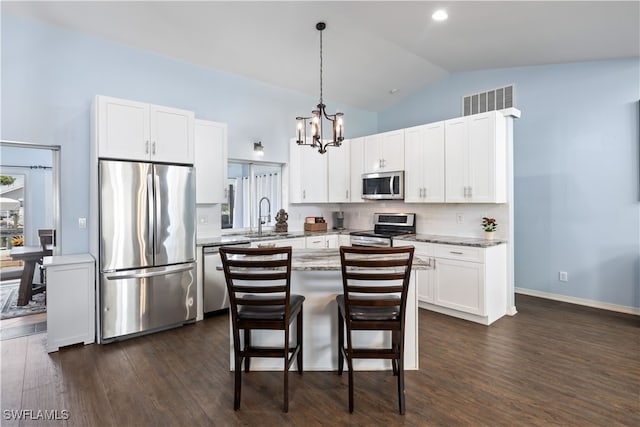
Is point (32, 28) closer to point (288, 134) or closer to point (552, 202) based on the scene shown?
point (288, 134)

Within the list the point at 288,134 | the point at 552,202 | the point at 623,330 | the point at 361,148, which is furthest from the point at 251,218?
the point at 623,330

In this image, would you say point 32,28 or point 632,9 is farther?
point 32,28

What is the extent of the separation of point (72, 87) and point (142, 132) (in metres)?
1.00

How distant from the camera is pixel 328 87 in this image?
573 centimetres

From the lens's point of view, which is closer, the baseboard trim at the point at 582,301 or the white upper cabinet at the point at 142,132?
Result: the white upper cabinet at the point at 142,132

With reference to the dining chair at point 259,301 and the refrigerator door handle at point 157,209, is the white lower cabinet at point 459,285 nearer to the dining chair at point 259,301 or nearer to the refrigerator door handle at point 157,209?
the dining chair at point 259,301

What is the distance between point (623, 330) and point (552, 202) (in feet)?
5.97

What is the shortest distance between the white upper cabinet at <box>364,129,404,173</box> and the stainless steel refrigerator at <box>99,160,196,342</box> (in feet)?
9.46

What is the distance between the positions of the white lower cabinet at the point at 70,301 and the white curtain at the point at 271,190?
263cm

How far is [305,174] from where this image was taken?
566cm

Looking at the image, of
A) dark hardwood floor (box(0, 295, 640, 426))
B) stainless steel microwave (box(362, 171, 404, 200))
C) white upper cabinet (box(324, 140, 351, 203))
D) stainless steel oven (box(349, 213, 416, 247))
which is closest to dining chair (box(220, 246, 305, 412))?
dark hardwood floor (box(0, 295, 640, 426))

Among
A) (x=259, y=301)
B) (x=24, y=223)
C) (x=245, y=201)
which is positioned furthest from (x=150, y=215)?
(x=24, y=223)

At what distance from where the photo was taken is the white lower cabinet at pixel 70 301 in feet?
10.6

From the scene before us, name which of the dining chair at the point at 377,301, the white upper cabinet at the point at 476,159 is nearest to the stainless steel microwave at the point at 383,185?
the white upper cabinet at the point at 476,159
